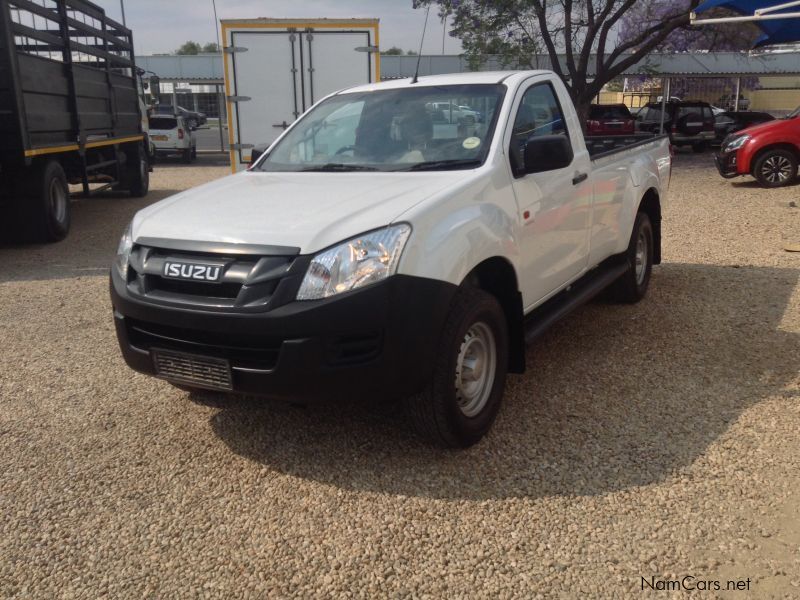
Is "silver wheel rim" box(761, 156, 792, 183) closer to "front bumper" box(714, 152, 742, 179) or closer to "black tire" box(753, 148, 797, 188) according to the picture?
"black tire" box(753, 148, 797, 188)

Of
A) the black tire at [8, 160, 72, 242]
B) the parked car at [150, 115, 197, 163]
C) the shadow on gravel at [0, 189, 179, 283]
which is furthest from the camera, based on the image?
the parked car at [150, 115, 197, 163]

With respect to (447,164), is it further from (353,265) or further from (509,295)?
(353,265)

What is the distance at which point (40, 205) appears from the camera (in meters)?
9.08

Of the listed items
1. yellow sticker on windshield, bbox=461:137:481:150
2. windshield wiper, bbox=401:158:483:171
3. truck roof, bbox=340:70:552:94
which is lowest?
windshield wiper, bbox=401:158:483:171

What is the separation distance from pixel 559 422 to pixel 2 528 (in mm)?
2682

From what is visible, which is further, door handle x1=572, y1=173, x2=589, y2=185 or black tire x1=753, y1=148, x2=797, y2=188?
black tire x1=753, y1=148, x2=797, y2=188

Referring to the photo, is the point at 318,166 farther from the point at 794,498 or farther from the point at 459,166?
the point at 794,498

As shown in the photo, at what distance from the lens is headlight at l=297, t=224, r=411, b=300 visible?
3002 mm

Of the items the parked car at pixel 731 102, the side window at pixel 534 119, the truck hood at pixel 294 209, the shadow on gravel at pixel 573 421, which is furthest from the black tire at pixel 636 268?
the parked car at pixel 731 102

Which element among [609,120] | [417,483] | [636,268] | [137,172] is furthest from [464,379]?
[609,120]

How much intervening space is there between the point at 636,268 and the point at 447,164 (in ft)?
9.06

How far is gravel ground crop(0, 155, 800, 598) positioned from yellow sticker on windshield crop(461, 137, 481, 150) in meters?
1.46

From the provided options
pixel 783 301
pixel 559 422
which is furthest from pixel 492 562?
pixel 783 301

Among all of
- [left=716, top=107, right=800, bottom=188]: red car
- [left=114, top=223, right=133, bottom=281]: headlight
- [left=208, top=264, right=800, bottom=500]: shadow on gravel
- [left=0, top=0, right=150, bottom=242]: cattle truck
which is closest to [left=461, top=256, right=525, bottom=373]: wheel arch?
[left=208, top=264, right=800, bottom=500]: shadow on gravel
